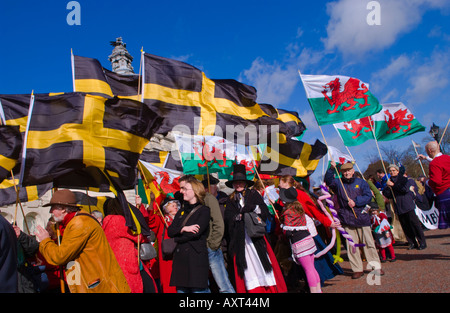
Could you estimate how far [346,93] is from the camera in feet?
24.8

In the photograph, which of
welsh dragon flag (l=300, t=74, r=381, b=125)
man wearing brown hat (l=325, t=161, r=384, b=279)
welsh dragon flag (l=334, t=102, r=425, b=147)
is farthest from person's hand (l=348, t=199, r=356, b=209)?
welsh dragon flag (l=334, t=102, r=425, b=147)

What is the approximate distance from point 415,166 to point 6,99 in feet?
127

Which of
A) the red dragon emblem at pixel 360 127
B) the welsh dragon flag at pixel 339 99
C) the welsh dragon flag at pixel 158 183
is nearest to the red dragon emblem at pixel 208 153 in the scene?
the welsh dragon flag at pixel 158 183

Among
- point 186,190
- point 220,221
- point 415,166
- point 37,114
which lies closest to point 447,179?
point 220,221

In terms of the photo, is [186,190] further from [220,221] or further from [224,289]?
[224,289]

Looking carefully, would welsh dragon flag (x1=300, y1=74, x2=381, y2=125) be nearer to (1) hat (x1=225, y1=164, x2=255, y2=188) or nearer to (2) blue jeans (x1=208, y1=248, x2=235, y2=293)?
(1) hat (x1=225, y1=164, x2=255, y2=188)

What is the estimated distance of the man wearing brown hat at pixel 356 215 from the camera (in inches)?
247

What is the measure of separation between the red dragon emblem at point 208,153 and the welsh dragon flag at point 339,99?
7.50 feet

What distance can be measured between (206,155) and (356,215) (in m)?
3.11

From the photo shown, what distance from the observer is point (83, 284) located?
319cm

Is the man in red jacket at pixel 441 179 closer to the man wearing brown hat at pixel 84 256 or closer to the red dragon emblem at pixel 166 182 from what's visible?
the red dragon emblem at pixel 166 182

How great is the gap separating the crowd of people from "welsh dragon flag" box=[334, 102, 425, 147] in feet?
6.49

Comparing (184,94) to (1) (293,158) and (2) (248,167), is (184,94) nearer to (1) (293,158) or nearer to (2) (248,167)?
(2) (248,167)

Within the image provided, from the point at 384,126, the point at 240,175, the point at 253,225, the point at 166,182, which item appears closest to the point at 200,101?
the point at 166,182
